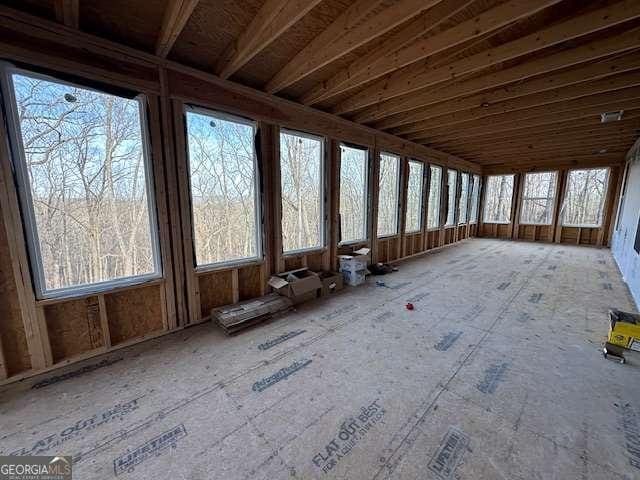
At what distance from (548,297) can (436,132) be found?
11.4 feet

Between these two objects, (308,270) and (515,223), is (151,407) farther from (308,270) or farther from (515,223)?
(515,223)

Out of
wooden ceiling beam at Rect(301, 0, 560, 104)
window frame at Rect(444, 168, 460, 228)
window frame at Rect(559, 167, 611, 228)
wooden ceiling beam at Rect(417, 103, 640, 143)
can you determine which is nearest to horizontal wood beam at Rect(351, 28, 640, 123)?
wooden ceiling beam at Rect(301, 0, 560, 104)

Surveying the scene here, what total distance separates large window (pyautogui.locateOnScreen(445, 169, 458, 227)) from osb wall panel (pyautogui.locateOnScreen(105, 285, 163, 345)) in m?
7.29

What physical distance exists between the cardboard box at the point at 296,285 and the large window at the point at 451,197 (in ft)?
18.1

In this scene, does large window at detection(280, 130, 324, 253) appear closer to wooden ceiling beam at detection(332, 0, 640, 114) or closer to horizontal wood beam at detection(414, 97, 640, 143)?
wooden ceiling beam at detection(332, 0, 640, 114)

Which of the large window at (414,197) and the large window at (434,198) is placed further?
the large window at (434,198)

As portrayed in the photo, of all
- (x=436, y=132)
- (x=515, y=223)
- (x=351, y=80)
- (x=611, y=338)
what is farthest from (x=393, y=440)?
(x=515, y=223)

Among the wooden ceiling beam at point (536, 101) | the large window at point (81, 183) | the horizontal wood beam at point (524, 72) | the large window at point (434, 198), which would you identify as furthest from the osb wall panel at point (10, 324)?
the large window at point (434, 198)

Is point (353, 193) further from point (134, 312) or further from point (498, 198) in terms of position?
point (498, 198)

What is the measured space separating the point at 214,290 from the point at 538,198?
34.1ft

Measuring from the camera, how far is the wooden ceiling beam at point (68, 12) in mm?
1741

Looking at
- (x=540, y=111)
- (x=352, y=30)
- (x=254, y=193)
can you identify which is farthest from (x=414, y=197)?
(x=352, y=30)

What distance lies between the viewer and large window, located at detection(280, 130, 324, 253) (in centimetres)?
358

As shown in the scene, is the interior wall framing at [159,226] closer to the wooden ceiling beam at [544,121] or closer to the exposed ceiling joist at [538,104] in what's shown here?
the exposed ceiling joist at [538,104]
